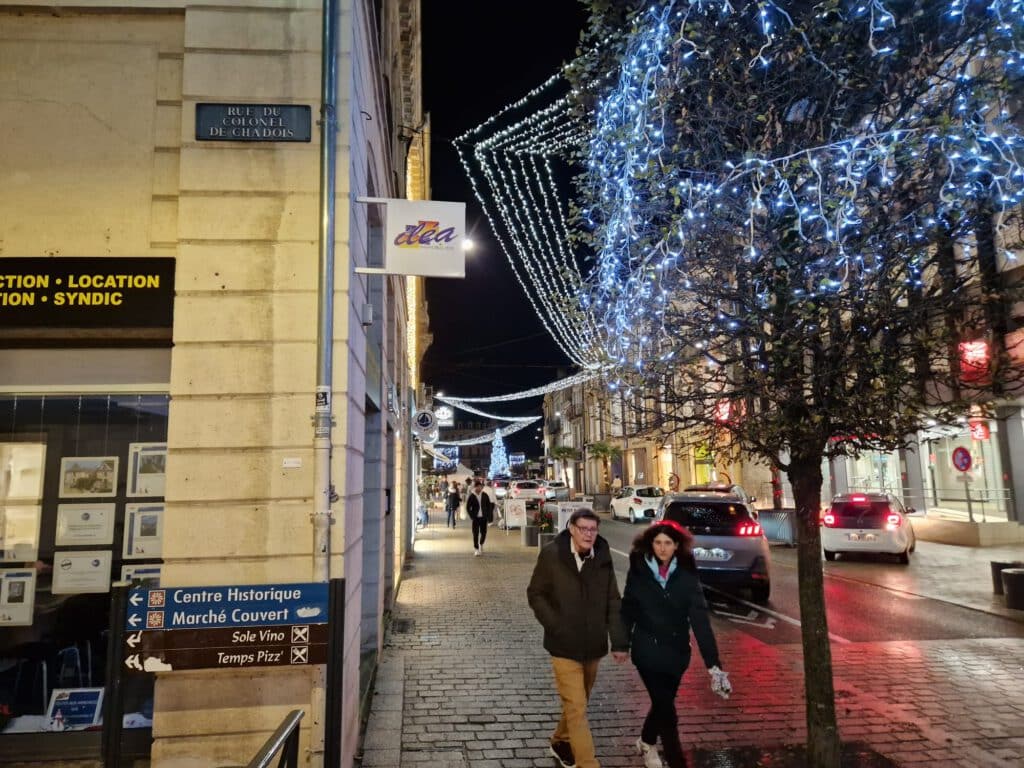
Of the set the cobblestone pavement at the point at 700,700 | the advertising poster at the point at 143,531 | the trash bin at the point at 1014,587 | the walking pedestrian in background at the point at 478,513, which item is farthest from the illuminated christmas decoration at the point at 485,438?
the advertising poster at the point at 143,531

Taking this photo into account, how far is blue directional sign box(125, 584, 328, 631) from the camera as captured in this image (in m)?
3.95

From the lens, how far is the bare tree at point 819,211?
4695mm

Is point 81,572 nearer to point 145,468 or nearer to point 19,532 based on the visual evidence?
point 19,532

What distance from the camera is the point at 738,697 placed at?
636cm

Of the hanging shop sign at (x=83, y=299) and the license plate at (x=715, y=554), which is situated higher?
the hanging shop sign at (x=83, y=299)

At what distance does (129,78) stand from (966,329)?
6.27 metres

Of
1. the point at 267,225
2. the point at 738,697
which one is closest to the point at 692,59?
the point at 267,225

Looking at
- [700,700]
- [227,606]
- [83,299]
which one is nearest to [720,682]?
[700,700]

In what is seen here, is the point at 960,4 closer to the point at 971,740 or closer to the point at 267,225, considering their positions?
the point at 267,225

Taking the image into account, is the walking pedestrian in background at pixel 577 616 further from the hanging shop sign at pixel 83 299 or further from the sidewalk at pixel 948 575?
the sidewalk at pixel 948 575

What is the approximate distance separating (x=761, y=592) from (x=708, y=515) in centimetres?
151

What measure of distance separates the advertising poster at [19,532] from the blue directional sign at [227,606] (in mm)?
1491

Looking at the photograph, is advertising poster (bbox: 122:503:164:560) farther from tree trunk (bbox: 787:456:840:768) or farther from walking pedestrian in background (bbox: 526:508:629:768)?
tree trunk (bbox: 787:456:840:768)

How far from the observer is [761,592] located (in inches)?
439
